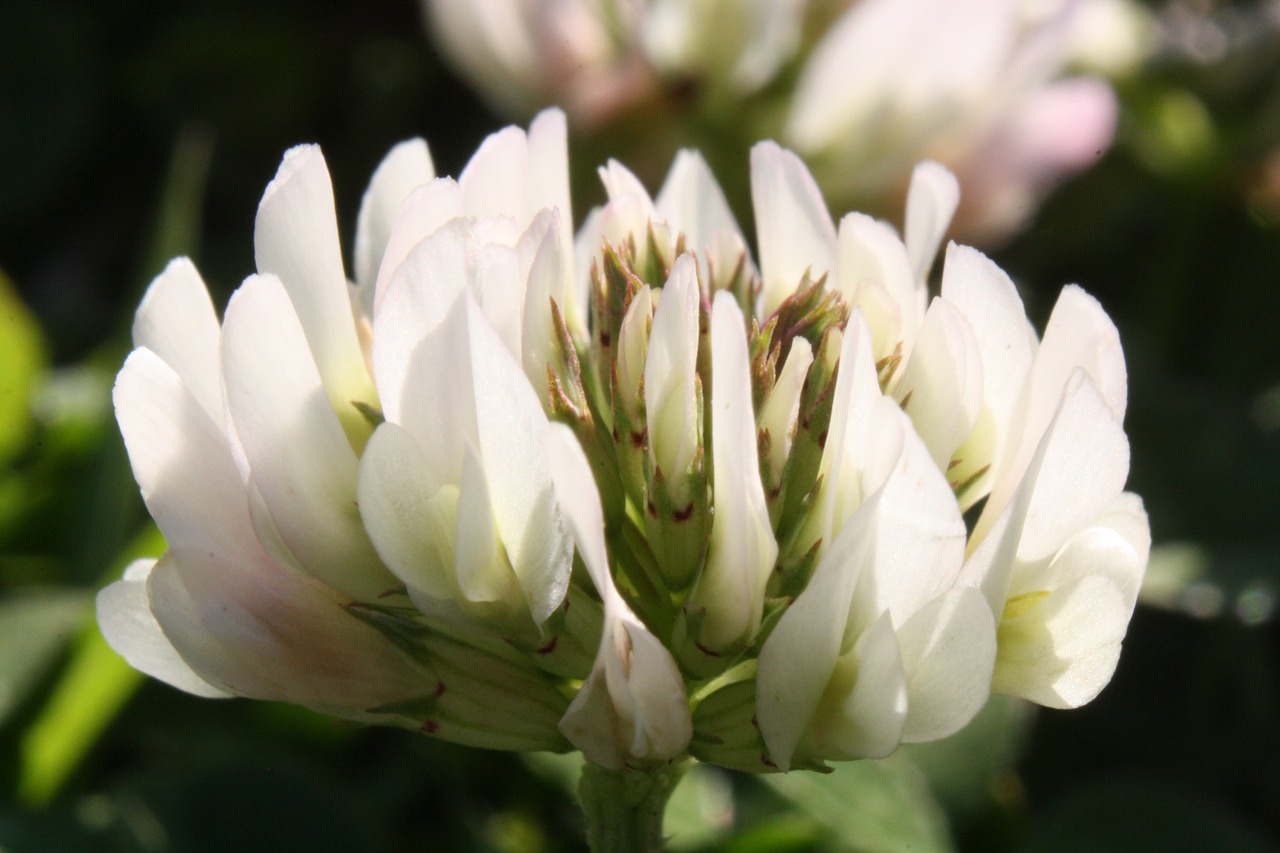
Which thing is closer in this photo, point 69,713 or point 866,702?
point 866,702

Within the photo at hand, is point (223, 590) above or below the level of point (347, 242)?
below

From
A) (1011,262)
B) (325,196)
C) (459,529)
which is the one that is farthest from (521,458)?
(1011,262)

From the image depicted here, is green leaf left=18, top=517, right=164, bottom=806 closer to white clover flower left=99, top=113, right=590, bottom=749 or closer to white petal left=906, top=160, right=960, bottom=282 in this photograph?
white clover flower left=99, top=113, right=590, bottom=749

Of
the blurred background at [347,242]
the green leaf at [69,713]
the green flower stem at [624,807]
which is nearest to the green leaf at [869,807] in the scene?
the blurred background at [347,242]

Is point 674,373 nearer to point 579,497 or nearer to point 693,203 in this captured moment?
point 579,497

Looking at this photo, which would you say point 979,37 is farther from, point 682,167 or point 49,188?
point 49,188

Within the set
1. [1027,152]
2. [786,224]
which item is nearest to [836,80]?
[1027,152]
